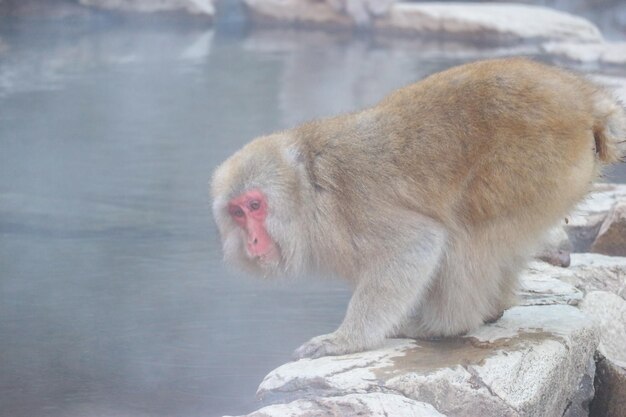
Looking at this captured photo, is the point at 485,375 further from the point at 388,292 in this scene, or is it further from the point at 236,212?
the point at 236,212

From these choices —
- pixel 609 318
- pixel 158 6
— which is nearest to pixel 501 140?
pixel 609 318

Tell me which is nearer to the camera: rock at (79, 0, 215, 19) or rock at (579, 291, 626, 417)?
rock at (579, 291, 626, 417)

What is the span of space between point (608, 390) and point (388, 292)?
1.01 m

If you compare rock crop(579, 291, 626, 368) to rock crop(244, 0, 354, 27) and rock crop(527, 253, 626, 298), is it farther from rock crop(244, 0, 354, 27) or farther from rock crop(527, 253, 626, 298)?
rock crop(244, 0, 354, 27)

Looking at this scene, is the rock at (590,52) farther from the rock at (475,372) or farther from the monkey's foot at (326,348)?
the monkey's foot at (326,348)

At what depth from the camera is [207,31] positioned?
17.0 m

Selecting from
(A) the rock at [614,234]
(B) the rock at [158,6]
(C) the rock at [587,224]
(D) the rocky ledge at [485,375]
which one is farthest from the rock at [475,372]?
(B) the rock at [158,6]

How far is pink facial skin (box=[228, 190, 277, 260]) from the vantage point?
12.1 feet

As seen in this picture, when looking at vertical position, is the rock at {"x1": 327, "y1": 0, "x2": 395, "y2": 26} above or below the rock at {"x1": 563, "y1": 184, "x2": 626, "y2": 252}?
above

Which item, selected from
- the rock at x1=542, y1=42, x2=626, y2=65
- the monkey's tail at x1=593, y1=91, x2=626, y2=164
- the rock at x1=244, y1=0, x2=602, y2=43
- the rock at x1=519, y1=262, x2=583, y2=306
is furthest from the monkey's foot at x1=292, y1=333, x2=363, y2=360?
the rock at x1=244, y1=0, x2=602, y2=43

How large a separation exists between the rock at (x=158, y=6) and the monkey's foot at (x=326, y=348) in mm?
14449

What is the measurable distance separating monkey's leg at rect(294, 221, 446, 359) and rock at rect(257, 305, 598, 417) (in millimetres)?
65

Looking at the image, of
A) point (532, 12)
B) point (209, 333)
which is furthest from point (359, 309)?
point (532, 12)

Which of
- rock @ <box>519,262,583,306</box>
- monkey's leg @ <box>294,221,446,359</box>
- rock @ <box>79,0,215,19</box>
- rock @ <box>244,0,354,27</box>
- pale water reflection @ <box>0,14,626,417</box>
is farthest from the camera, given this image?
rock @ <box>79,0,215,19</box>
